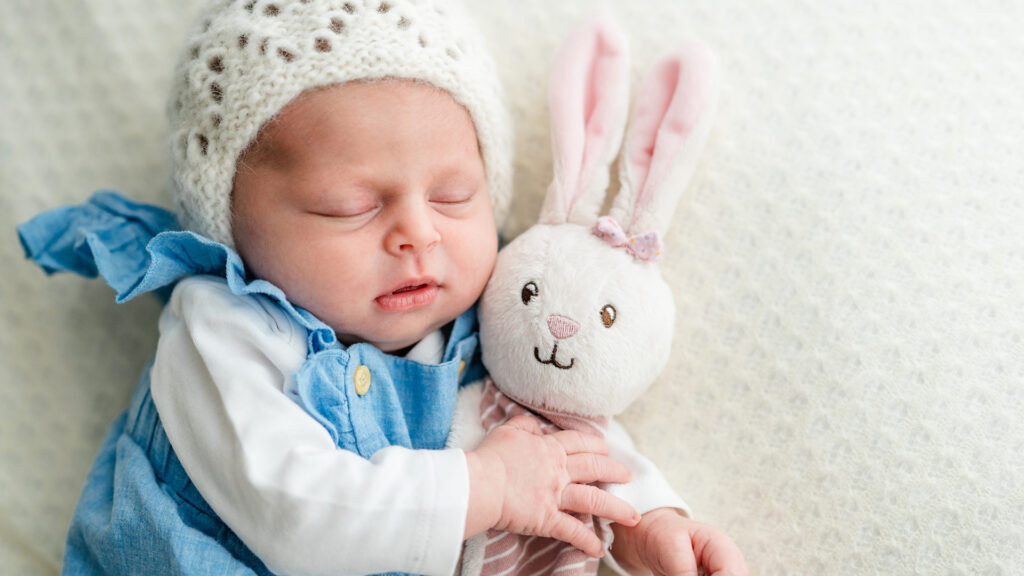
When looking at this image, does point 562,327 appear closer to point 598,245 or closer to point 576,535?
point 598,245

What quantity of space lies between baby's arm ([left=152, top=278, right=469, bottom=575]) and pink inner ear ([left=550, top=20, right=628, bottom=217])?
45cm

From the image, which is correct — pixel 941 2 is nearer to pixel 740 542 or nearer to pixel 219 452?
pixel 740 542

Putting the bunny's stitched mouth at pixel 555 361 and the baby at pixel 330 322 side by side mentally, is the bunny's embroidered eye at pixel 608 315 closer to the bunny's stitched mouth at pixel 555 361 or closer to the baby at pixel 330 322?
the bunny's stitched mouth at pixel 555 361

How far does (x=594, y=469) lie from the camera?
985mm

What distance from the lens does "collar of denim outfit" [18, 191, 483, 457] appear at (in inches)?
37.1

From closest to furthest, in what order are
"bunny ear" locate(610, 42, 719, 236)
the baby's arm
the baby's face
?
the baby's arm, the baby's face, "bunny ear" locate(610, 42, 719, 236)

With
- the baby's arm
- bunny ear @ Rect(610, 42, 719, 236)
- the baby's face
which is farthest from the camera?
bunny ear @ Rect(610, 42, 719, 236)

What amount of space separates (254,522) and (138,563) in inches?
8.9

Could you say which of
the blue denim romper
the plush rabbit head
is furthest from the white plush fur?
the blue denim romper

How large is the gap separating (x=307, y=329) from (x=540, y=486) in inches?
14.4

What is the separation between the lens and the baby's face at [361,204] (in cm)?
93

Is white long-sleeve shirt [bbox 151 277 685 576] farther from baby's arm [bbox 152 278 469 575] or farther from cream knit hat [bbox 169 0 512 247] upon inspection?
cream knit hat [bbox 169 0 512 247]

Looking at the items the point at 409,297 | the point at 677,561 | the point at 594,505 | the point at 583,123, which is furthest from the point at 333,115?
the point at 677,561

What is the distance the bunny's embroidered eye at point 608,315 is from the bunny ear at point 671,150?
13cm
